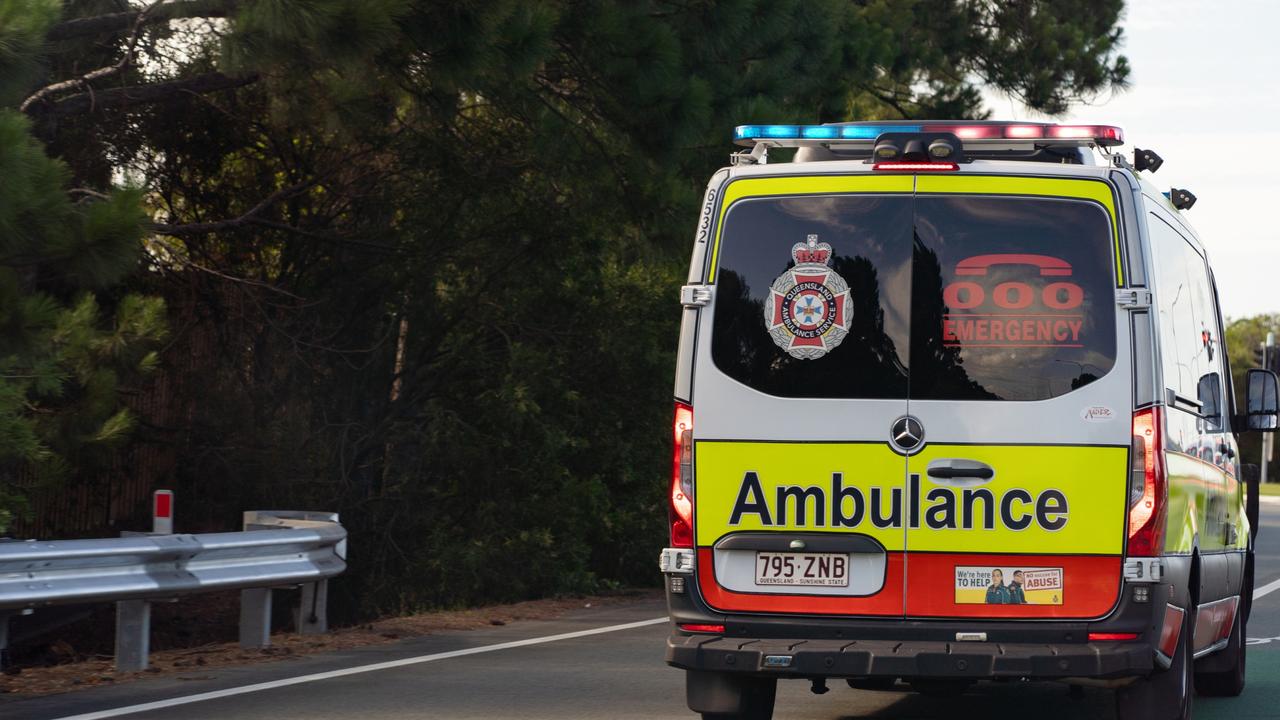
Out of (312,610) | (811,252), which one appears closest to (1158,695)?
Answer: (811,252)

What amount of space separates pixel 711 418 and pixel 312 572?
4967 mm

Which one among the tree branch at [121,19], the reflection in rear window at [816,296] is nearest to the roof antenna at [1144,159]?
the reflection in rear window at [816,296]

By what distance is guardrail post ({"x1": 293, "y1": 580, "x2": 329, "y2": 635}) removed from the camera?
1211cm

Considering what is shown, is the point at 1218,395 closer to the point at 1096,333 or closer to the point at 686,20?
the point at 1096,333

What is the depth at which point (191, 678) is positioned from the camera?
9.82 metres

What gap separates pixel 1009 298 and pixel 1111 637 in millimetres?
1412

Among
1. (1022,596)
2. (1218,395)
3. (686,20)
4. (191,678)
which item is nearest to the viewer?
(1022,596)

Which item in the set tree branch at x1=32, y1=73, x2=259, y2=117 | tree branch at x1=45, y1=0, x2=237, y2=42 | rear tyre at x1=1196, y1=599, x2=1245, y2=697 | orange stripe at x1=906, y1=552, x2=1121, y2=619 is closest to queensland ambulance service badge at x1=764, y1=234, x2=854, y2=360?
orange stripe at x1=906, y1=552, x2=1121, y2=619

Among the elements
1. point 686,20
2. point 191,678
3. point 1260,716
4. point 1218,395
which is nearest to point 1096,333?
point 1218,395

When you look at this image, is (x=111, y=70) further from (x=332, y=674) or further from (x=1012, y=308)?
(x=1012, y=308)

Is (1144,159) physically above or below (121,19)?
below

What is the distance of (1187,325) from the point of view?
26.9 feet

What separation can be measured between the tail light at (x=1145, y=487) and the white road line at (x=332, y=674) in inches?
190

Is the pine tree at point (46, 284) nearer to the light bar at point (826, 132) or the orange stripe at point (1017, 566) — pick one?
the light bar at point (826, 132)
